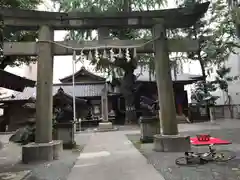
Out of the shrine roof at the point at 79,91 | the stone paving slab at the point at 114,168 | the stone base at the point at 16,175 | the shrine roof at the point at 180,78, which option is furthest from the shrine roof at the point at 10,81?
the shrine roof at the point at 180,78

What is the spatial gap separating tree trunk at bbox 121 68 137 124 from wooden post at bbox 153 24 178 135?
606 inches

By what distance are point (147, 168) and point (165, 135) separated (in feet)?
7.84

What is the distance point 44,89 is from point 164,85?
13.5ft

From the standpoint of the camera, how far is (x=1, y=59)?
12.9m

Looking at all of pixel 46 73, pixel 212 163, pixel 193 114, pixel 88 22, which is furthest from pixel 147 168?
pixel 193 114

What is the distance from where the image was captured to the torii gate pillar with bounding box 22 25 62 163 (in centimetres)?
769

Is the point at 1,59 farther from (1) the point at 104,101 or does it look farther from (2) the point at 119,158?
(1) the point at 104,101

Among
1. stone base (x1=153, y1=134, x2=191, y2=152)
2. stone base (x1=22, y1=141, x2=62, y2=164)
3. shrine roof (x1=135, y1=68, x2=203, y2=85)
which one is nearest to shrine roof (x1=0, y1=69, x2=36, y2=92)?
stone base (x1=22, y1=141, x2=62, y2=164)

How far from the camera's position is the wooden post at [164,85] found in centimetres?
840

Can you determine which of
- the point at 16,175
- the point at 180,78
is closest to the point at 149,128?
the point at 16,175

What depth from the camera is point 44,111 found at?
26.1 feet

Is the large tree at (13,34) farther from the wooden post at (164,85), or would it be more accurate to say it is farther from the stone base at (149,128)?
the stone base at (149,128)

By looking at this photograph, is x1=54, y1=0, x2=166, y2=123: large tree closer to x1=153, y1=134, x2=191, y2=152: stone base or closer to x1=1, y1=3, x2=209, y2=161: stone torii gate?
x1=1, y1=3, x2=209, y2=161: stone torii gate

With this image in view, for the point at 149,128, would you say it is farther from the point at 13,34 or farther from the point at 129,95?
the point at 129,95
